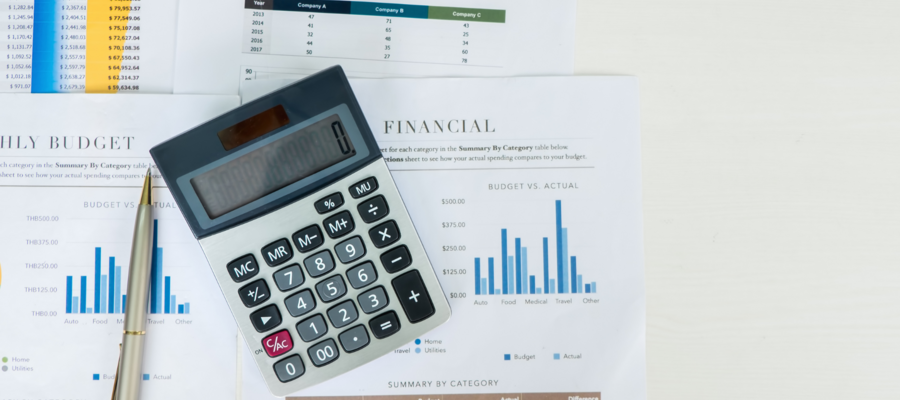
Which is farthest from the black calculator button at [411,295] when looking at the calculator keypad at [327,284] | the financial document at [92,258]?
the financial document at [92,258]

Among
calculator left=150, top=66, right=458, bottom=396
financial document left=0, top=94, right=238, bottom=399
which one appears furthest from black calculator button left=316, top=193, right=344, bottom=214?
financial document left=0, top=94, right=238, bottom=399

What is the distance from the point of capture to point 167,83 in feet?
1.26

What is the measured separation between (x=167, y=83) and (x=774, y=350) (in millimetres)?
494

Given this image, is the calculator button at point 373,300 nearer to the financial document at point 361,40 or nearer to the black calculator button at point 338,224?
the black calculator button at point 338,224

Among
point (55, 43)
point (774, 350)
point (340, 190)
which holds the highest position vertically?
point (55, 43)

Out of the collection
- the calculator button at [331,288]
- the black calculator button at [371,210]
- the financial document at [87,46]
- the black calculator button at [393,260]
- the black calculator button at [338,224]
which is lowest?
the calculator button at [331,288]

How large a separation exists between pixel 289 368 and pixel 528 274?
177 millimetres

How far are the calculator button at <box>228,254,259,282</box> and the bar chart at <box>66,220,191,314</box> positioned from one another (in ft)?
0.23

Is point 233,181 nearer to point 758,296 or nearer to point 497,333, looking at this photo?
point 497,333

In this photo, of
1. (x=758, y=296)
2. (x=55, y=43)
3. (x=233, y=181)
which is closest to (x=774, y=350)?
(x=758, y=296)

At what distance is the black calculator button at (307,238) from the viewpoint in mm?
338

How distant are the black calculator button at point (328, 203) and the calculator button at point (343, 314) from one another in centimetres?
6

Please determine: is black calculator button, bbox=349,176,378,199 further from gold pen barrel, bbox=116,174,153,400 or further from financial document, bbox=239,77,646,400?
gold pen barrel, bbox=116,174,153,400

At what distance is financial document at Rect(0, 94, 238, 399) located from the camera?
1.21 ft
